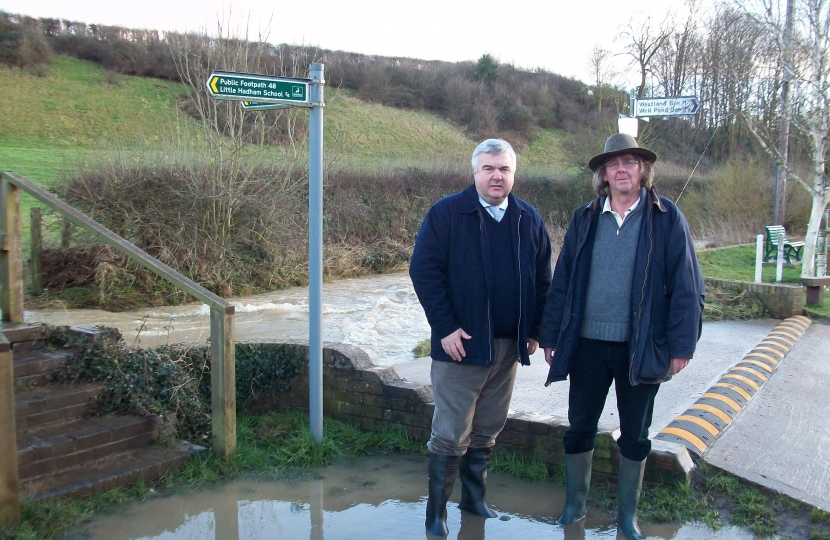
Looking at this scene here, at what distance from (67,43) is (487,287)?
43547 mm

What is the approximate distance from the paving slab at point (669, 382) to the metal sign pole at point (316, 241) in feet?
4.50

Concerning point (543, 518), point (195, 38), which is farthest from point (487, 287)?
point (195, 38)

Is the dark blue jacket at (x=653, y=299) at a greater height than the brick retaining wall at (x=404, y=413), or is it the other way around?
the dark blue jacket at (x=653, y=299)

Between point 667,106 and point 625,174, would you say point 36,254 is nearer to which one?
point 667,106

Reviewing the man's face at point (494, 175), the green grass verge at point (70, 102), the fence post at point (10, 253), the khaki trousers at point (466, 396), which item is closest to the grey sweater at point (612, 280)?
the khaki trousers at point (466, 396)

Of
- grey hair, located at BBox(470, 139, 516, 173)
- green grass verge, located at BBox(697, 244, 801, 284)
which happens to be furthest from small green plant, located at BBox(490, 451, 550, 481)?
green grass verge, located at BBox(697, 244, 801, 284)

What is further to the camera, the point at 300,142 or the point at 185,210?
the point at 300,142

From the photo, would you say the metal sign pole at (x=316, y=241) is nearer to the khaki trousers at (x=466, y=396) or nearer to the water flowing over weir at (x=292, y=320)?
the khaki trousers at (x=466, y=396)

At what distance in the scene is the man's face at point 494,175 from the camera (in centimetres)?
351

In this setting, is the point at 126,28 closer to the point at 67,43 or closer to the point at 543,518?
the point at 67,43

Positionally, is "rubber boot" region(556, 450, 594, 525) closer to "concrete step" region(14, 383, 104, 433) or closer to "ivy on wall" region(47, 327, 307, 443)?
"ivy on wall" region(47, 327, 307, 443)

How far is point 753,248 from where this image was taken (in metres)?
18.9

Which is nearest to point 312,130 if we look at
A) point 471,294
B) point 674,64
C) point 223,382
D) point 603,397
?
point 223,382

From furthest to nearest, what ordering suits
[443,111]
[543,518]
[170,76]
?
[443,111] < [170,76] < [543,518]
